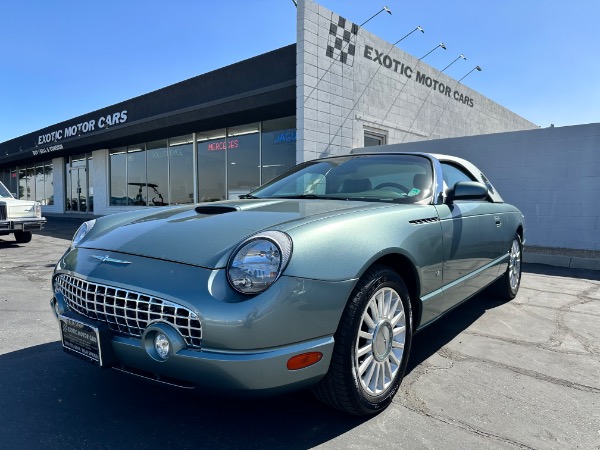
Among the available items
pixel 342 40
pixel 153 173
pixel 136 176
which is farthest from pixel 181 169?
pixel 342 40

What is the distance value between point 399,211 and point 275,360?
3.96ft

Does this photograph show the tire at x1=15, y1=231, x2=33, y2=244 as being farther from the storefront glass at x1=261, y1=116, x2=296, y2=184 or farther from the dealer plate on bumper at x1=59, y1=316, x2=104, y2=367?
the dealer plate on bumper at x1=59, y1=316, x2=104, y2=367

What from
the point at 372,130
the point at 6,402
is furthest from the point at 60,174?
the point at 6,402

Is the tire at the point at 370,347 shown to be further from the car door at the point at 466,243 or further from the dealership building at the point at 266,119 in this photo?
the dealership building at the point at 266,119

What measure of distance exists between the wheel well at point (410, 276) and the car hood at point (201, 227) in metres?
0.34

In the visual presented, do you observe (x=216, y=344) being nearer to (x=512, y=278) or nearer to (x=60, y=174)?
(x=512, y=278)

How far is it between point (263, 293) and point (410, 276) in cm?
109

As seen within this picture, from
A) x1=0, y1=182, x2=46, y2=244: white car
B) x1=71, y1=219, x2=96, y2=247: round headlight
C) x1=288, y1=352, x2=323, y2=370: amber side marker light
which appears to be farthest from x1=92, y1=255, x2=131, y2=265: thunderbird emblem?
x1=0, y1=182, x2=46, y2=244: white car

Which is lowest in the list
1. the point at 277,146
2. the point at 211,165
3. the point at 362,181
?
the point at 362,181

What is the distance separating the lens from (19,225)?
9.45m

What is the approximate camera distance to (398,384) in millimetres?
2326

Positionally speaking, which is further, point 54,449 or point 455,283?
point 455,283

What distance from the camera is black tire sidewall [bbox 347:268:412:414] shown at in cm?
197

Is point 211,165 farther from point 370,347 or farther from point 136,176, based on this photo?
point 370,347
